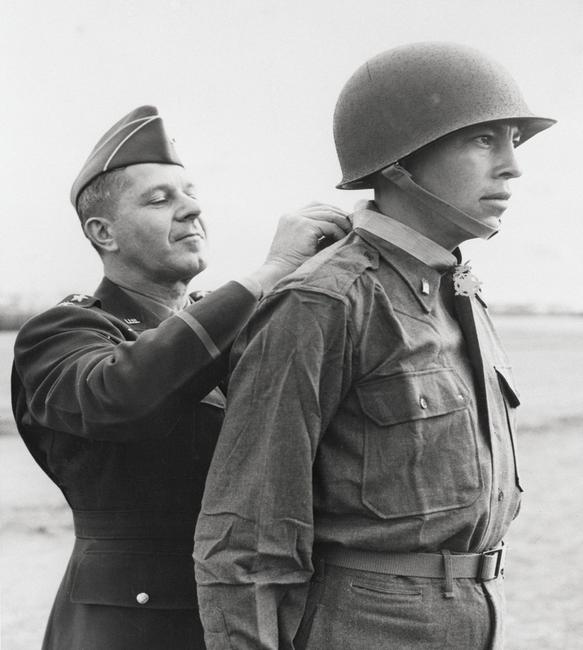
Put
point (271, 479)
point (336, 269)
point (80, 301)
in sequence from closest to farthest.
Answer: point (271, 479), point (336, 269), point (80, 301)

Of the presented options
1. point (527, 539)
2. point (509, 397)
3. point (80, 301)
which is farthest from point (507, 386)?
point (527, 539)

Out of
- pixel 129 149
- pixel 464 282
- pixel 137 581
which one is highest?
pixel 129 149

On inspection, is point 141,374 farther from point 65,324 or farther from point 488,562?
point 488,562

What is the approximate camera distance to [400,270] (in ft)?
6.95

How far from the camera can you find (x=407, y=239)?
216 cm

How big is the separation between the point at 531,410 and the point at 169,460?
34.1ft

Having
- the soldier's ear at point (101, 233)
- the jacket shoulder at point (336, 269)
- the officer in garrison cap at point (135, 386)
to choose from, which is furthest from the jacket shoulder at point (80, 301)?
the jacket shoulder at point (336, 269)

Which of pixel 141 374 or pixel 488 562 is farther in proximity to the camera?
pixel 141 374

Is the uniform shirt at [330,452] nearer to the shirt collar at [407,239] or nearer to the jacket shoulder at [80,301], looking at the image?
the shirt collar at [407,239]

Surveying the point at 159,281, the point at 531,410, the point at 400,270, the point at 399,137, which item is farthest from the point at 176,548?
the point at 531,410

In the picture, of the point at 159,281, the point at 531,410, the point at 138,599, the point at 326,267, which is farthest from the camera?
the point at 531,410

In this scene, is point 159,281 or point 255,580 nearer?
point 255,580

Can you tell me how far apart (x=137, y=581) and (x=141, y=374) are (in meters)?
0.62

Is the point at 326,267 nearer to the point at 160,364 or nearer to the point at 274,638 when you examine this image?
the point at 160,364
